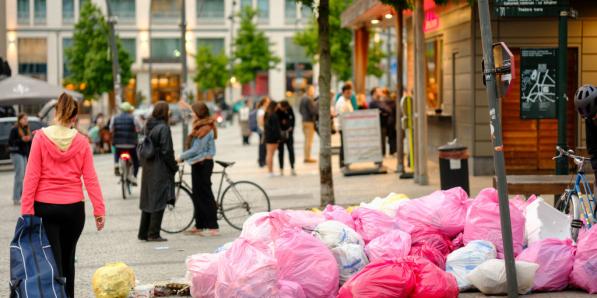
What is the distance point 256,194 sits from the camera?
13.8 m

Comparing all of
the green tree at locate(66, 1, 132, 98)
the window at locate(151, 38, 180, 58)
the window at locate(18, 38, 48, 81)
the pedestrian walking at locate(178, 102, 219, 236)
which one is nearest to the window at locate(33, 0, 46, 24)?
the window at locate(18, 38, 48, 81)

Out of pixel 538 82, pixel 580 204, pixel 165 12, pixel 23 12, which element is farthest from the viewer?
pixel 165 12

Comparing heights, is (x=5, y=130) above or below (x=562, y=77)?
below

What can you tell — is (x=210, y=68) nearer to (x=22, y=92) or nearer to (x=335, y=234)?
(x=22, y=92)

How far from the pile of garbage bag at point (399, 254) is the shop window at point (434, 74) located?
13.1 m

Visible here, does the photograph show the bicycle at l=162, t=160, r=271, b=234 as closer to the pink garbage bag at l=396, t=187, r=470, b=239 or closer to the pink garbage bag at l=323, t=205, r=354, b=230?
the pink garbage bag at l=323, t=205, r=354, b=230

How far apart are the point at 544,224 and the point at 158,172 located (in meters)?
5.04

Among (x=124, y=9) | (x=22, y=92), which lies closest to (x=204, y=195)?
(x=22, y=92)

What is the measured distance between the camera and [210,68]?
82188mm

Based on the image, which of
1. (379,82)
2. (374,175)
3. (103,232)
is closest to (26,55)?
(379,82)

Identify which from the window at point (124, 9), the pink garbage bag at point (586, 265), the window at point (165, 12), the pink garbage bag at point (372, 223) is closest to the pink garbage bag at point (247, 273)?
the pink garbage bag at point (372, 223)

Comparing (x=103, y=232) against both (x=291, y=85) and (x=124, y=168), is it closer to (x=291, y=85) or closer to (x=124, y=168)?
(x=124, y=168)

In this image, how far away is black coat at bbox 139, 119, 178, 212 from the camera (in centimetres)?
1265

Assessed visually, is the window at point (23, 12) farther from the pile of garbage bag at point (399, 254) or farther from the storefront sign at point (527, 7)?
the pile of garbage bag at point (399, 254)
